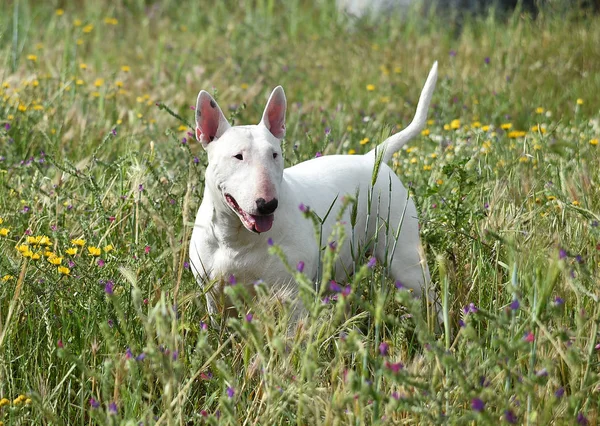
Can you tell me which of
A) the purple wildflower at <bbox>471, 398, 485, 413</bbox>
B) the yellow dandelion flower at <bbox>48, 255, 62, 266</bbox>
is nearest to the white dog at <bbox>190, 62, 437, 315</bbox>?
the yellow dandelion flower at <bbox>48, 255, 62, 266</bbox>

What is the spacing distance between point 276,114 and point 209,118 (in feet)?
0.93

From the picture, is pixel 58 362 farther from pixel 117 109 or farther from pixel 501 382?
pixel 117 109

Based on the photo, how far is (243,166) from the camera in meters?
2.94

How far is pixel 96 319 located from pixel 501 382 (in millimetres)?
1418

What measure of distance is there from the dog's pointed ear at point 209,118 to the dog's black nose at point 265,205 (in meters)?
0.49

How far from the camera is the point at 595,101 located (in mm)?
6617

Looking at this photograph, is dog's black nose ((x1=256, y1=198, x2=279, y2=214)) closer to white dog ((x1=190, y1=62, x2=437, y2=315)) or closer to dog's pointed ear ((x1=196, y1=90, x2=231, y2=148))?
white dog ((x1=190, y1=62, x2=437, y2=315))

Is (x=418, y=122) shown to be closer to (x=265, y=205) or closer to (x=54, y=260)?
(x=265, y=205)

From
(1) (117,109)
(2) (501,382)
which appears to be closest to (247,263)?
(2) (501,382)

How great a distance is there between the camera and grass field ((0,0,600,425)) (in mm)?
2172

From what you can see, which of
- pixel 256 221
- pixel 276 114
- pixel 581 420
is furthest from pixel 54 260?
pixel 581 420

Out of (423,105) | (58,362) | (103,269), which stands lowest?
(58,362)

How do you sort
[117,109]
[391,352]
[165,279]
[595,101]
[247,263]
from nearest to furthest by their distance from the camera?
[391,352], [247,263], [165,279], [117,109], [595,101]

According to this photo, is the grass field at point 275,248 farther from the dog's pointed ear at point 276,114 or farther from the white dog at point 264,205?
the dog's pointed ear at point 276,114
